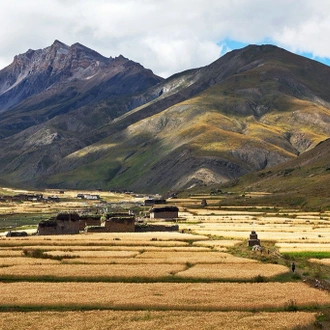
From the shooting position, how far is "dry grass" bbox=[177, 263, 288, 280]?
4656 cm

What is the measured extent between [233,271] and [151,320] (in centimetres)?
1769

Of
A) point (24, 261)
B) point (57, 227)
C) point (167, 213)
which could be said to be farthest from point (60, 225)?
point (24, 261)

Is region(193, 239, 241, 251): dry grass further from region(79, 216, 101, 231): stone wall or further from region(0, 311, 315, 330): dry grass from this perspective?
region(0, 311, 315, 330): dry grass

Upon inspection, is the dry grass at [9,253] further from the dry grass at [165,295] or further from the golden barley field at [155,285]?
the dry grass at [165,295]

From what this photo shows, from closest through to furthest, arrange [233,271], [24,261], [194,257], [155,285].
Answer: [155,285]
[233,271]
[24,261]
[194,257]

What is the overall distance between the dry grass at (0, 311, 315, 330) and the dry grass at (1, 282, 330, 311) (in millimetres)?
1798

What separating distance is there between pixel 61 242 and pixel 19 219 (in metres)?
63.3

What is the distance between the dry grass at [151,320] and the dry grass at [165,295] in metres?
1.80

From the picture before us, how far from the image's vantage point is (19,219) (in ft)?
431

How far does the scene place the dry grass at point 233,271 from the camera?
46.6 metres

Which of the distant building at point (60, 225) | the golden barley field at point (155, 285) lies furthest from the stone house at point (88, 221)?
the golden barley field at point (155, 285)

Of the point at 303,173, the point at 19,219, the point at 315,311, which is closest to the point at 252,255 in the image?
the point at 315,311

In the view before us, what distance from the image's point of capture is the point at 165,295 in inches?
1535

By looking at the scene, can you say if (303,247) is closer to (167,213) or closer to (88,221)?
(88,221)
